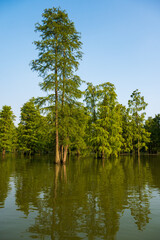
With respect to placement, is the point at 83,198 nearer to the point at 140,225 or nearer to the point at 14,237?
the point at 140,225

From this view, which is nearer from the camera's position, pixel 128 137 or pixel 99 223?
pixel 99 223

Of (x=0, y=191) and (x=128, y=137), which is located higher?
(x=128, y=137)

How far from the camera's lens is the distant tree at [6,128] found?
55106mm

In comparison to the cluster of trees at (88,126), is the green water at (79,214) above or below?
below

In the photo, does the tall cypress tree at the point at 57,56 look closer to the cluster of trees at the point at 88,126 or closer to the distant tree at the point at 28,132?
the cluster of trees at the point at 88,126

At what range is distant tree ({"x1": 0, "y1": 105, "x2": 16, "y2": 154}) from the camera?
181ft

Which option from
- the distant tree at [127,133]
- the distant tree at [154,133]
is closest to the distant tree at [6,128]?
the distant tree at [127,133]

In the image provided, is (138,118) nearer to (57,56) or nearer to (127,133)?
(127,133)

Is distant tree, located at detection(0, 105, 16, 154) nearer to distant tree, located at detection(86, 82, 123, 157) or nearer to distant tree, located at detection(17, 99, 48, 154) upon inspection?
distant tree, located at detection(17, 99, 48, 154)

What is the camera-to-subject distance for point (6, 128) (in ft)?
188

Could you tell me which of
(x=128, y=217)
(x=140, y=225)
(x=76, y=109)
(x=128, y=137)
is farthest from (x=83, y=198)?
(x=128, y=137)

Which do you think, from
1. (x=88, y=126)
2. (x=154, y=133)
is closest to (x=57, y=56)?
(x=88, y=126)

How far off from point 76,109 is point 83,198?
21.0m

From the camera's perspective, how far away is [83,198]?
10.1 m
